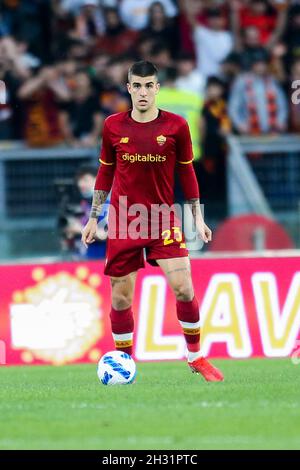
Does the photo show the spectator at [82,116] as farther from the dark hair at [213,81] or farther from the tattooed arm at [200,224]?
the tattooed arm at [200,224]

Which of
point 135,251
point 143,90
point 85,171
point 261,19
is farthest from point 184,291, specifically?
point 261,19

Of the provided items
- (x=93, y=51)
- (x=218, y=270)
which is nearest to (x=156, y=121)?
(x=218, y=270)

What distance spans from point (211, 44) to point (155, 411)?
976cm

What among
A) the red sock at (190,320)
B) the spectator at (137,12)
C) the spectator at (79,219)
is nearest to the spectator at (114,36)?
the spectator at (137,12)

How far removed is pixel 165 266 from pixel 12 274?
142 inches

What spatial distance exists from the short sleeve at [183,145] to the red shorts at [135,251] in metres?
0.56

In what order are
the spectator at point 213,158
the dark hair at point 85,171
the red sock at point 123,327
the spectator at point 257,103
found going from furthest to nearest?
the spectator at point 257,103, the spectator at point 213,158, the dark hair at point 85,171, the red sock at point 123,327

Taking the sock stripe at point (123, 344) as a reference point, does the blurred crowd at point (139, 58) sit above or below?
above

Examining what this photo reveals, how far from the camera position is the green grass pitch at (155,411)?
7.73 meters

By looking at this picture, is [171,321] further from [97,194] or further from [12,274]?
[97,194]

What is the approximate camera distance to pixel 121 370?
34.1 feet

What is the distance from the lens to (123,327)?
34.9 feet

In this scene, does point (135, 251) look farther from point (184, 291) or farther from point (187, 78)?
point (187, 78)
